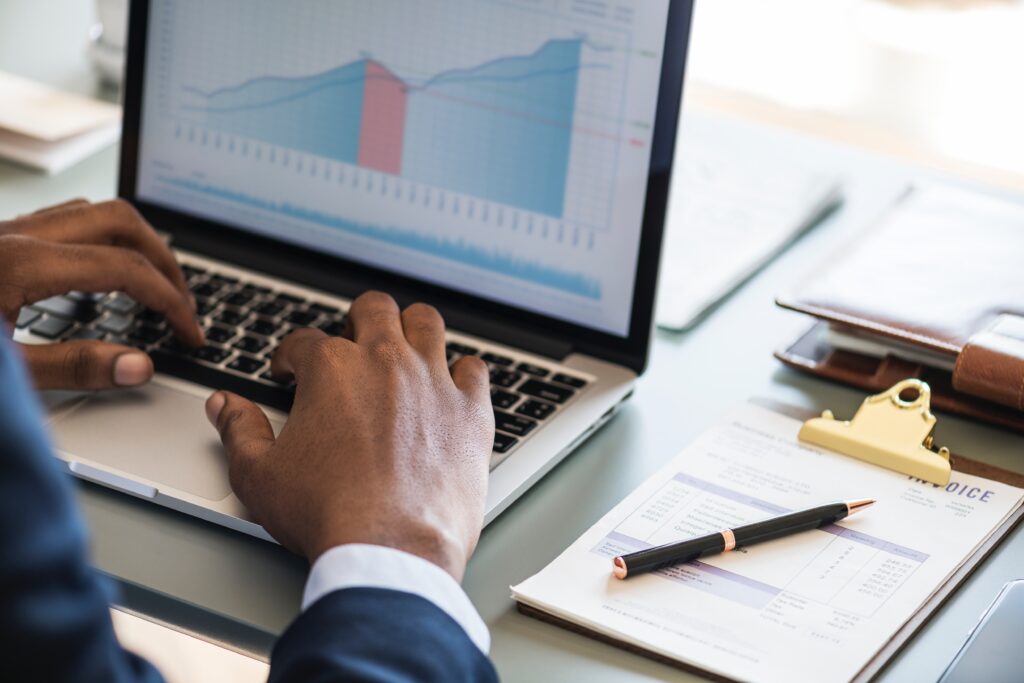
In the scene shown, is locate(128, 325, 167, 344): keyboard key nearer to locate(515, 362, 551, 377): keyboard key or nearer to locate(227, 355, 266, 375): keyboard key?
locate(227, 355, 266, 375): keyboard key

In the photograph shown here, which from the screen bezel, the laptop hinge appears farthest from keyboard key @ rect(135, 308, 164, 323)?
the laptop hinge

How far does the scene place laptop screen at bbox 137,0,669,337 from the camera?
943 millimetres

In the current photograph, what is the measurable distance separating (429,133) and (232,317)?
210mm

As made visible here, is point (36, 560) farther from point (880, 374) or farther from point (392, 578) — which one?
point (880, 374)

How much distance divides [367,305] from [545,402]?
144 mm

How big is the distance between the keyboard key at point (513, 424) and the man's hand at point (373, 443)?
45mm

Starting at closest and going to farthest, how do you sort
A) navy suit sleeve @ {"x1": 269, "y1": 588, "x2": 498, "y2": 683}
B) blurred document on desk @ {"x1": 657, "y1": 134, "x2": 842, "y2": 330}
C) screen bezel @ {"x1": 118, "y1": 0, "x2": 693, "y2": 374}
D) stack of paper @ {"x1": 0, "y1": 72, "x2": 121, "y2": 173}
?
navy suit sleeve @ {"x1": 269, "y1": 588, "x2": 498, "y2": 683} → screen bezel @ {"x1": 118, "y1": 0, "x2": 693, "y2": 374} → blurred document on desk @ {"x1": 657, "y1": 134, "x2": 842, "y2": 330} → stack of paper @ {"x1": 0, "y1": 72, "x2": 121, "y2": 173}

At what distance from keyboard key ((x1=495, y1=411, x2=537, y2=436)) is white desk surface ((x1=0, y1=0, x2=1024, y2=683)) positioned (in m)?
0.04

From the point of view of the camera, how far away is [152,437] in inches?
33.9

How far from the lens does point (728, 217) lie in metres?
1.26

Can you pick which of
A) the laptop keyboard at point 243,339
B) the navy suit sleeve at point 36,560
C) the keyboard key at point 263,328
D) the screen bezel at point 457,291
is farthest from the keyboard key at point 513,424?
the navy suit sleeve at point 36,560

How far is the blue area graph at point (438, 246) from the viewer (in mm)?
983

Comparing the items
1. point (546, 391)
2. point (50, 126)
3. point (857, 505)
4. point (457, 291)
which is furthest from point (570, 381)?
point (50, 126)

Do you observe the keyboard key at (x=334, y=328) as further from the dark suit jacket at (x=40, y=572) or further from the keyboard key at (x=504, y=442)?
the dark suit jacket at (x=40, y=572)
